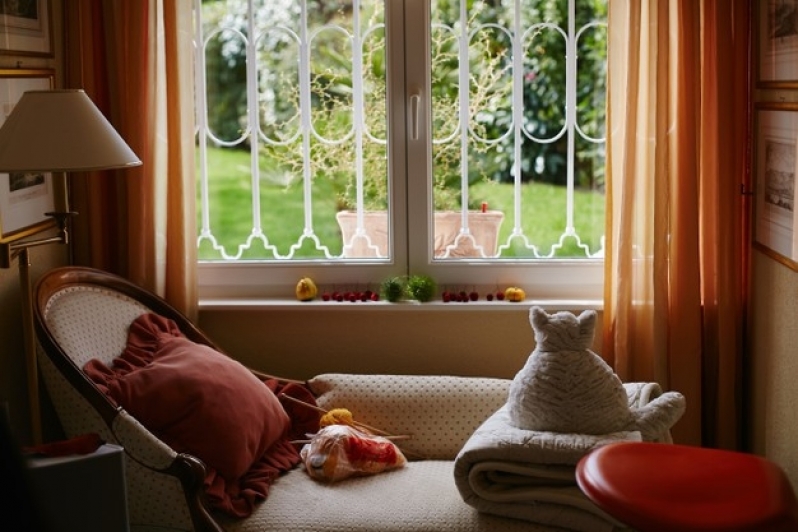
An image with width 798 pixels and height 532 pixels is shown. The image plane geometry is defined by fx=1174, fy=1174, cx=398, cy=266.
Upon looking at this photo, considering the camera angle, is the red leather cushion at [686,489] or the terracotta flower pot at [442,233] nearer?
the red leather cushion at [686,489]

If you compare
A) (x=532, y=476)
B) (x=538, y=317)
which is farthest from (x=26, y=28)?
(x=532, y=476)

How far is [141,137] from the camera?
3.52m

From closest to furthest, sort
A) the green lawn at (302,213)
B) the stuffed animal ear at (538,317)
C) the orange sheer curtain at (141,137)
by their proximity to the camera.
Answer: the stuffed animal ear at (538,317), the orange sheer curtain at (141,137), the green lawn at (302,213)

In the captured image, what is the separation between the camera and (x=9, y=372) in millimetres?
3201

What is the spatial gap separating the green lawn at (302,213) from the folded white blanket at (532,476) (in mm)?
1044

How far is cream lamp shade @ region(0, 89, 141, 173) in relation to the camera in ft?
8.69

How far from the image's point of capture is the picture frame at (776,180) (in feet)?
9.78

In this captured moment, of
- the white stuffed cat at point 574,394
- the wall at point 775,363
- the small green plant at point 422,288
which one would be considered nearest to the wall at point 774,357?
the wall at point 775,363

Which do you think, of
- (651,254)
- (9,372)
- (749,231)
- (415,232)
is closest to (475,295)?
(415,232)

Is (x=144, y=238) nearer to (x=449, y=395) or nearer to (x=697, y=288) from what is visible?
(x=449, y=395)

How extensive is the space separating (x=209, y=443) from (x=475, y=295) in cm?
106

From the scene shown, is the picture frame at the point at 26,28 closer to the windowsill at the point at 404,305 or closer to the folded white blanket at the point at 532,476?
the windowsill at the point at 404,305

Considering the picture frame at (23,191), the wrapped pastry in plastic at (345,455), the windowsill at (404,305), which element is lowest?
the wrapped pastry in plastic at (345,455)

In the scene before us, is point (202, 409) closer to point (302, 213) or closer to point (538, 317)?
point (538, 317)
